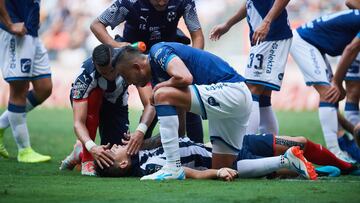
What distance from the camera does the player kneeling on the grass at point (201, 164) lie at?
23.0 feet

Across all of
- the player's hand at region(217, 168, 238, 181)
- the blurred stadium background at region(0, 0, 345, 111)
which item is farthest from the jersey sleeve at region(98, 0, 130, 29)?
the blurred stadium background at region(0, 0, 345, 111)

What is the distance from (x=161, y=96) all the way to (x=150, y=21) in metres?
1.86

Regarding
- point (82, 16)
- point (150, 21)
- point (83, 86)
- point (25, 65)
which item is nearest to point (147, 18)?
point (150, 21)

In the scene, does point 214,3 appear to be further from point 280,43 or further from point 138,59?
point 138,59

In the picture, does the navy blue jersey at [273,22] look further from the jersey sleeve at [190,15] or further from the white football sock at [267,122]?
the white football sock at [267,122]

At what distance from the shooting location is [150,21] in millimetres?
8508

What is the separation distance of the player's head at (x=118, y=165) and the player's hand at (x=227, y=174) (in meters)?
0.89

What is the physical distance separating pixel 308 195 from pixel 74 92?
276 cm

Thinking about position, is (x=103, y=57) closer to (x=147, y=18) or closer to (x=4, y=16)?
(x=147, y=18)

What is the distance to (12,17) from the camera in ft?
31.8

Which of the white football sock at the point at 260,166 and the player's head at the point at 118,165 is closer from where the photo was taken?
the white football sock at the point at 260,166

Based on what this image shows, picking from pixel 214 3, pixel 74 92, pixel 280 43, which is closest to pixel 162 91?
pixel 74 92

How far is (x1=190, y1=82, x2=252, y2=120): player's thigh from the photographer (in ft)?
22.8

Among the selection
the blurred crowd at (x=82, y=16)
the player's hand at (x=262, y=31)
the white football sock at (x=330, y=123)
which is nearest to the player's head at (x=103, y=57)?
the player's hand at (x=262, y=31)
